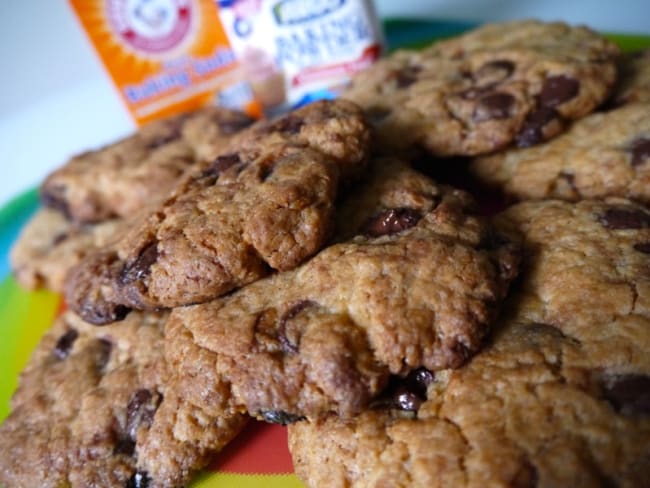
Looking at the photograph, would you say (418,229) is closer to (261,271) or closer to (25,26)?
(261,271)

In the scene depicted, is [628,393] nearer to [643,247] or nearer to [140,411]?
[643,247]

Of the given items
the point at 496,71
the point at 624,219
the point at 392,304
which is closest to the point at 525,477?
the point at 392,304

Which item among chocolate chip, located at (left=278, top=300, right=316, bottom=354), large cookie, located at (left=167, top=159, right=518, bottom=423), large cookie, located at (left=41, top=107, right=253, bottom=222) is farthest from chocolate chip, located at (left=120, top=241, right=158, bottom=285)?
large cookie, located at (left=41, top=107, right=253, bottom=222)

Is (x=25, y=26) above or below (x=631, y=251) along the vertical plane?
above

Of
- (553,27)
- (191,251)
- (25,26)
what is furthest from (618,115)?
→ (25,26)

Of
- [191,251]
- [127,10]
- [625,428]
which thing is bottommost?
[625,428]

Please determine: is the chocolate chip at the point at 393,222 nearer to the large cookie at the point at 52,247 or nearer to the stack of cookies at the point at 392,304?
the stack of cookies at the point at 392,304
